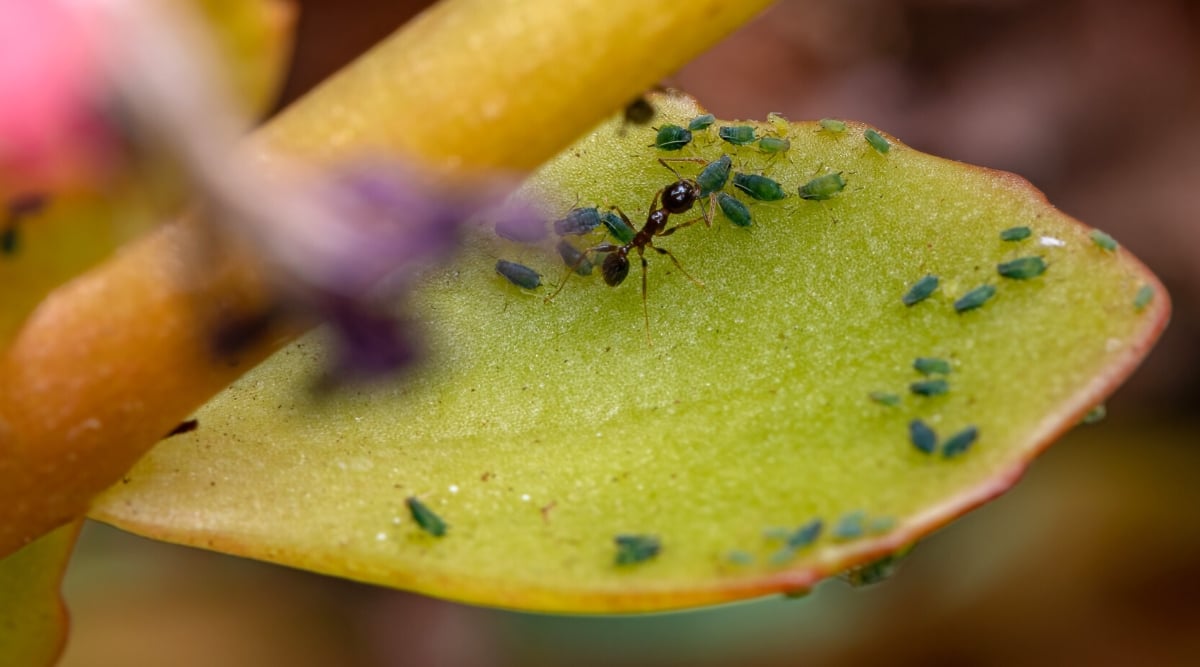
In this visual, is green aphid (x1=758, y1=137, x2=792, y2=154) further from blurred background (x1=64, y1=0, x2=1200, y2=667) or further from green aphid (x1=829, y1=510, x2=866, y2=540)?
blurred background (x1=64, y1=0, x2=1200, y2=667)

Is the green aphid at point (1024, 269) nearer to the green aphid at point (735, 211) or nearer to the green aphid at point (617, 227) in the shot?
the green aphid at point (735, 211)

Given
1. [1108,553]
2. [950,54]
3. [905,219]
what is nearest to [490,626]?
[1108,553]

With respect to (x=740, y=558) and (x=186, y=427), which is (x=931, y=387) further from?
(x=186, y=427)

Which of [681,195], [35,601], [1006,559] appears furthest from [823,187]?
[1006,559]

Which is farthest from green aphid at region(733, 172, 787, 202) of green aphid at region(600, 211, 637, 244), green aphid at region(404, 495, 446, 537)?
green aphid at region(404, 495, 446, 537)

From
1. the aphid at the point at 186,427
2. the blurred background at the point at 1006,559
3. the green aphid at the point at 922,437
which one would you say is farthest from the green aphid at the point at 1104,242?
the blurred background at the point at 1006,559
